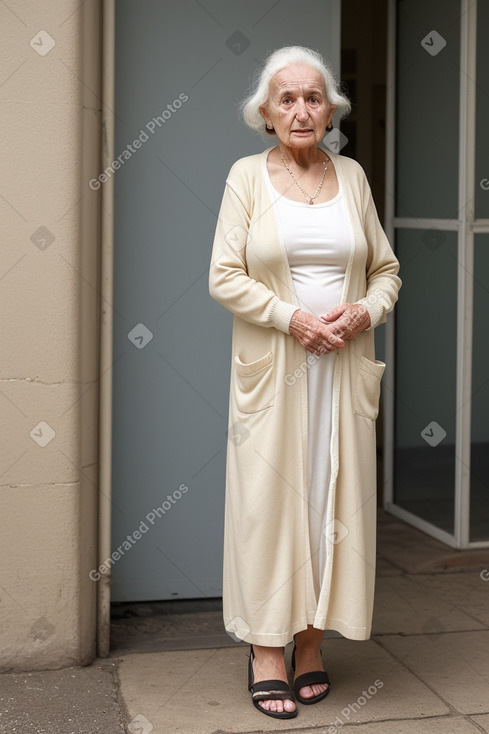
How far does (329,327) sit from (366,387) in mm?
288

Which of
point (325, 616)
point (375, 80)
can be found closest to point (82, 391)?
point (325, 616)

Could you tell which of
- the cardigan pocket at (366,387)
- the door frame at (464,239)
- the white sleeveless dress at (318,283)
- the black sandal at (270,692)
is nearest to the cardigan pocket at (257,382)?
the white sleeveless dress at (318,283)

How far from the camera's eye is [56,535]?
430 cm

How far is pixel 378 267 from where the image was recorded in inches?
161

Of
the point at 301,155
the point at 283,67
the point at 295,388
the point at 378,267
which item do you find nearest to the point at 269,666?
the point at 295,388

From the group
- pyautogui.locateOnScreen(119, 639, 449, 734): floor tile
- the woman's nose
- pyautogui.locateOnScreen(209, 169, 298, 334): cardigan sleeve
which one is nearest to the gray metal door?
pyautogui.locateOnScreen(119, 639, 449, 734): floor tile

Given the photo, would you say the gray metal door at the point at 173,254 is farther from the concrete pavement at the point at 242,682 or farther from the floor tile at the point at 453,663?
the floor tile at the point at 453,663

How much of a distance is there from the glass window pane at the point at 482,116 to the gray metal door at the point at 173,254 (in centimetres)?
119

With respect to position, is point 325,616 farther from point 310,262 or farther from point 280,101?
point 280,101

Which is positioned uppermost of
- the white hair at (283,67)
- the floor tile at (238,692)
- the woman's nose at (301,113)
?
the white hair at (283,67)

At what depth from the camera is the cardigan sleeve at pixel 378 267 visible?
3.97m

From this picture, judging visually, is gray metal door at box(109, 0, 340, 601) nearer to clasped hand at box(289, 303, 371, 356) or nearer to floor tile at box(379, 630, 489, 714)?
floor tile at box(379, 630, 489, 714)

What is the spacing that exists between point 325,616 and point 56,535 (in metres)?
1.05

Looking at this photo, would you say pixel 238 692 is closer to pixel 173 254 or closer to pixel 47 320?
pixel 47 320
